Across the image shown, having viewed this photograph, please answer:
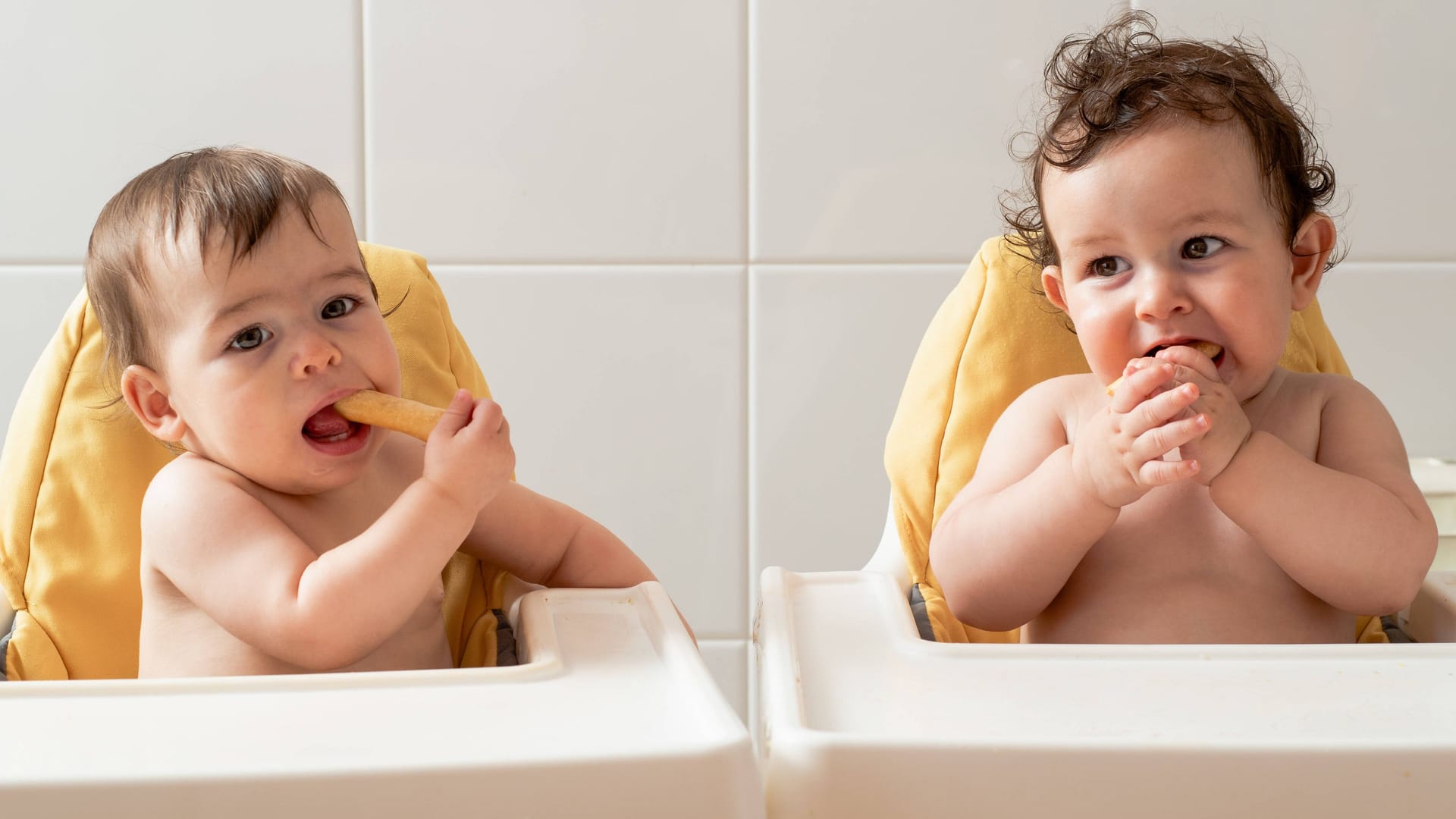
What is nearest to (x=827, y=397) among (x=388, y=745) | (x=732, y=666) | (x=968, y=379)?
(x=732, y=666)

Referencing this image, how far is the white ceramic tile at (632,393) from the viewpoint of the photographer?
4.60ft

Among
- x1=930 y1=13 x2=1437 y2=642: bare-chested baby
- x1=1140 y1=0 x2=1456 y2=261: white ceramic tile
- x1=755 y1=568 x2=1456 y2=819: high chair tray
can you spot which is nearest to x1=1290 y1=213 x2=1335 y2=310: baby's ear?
x1=930 y1=13 x2=1437 y2=642: bare-chested baby

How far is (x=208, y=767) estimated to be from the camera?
447 mm

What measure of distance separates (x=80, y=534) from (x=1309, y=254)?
825mm

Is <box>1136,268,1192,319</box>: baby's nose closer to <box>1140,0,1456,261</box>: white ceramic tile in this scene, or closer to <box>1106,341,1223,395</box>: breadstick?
<box>1106,341,1223,395</box>: breadstick

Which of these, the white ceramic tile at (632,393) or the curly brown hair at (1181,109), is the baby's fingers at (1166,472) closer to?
the curly brown hair at (1181,109)

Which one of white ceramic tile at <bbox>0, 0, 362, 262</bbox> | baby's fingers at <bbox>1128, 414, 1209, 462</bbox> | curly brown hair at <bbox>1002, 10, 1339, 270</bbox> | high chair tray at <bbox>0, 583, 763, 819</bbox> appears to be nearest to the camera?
high chair tray at <bbox>0, 583, 763, 819</bbox>

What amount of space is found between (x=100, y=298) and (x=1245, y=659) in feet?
2.28

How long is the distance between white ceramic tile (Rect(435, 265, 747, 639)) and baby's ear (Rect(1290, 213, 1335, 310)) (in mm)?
652

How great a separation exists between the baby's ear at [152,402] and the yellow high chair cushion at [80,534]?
75mm

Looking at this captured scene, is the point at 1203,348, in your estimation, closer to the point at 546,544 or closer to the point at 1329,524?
the point at 1329,524

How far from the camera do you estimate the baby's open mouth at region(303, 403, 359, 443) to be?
79cm

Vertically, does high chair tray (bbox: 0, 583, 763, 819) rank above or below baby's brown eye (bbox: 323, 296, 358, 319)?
below

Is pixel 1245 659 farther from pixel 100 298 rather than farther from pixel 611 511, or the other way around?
pixel 611 511
